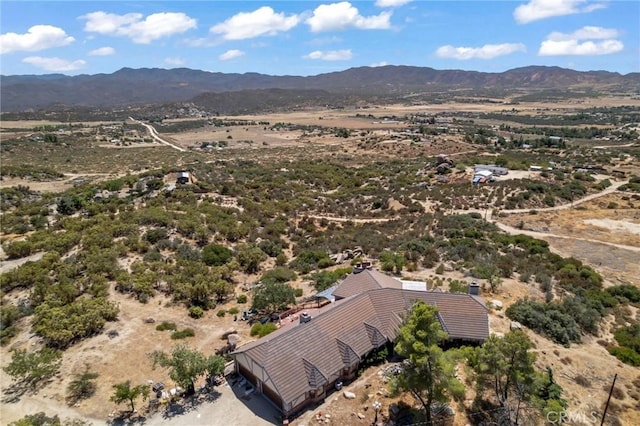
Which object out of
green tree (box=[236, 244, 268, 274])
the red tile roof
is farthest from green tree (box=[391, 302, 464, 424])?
green tree (box=[236, 244, 268, 274])

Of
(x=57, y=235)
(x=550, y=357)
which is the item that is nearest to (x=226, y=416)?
(x=550, y=357)

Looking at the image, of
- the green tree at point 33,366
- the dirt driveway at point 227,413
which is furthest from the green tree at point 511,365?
the green tree at point 33,366

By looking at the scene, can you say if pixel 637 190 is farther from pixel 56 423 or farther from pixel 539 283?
pixel 56 423

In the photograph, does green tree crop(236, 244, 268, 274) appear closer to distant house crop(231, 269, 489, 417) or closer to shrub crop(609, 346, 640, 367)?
distant house crop(231, 269, 489, 417)

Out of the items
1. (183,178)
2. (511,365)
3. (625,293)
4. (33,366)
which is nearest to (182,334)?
(33,366)

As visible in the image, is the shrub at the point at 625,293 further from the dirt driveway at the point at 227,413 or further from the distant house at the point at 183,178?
the distant house at the point at 183,178

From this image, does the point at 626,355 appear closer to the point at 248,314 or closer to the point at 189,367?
the point at 248,314

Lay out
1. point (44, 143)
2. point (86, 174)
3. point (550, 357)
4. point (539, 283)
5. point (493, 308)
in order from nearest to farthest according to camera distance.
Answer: point (550, 357)
point (493, 308)
point (539, 283)
point (86, 174)
point (44, 143)
